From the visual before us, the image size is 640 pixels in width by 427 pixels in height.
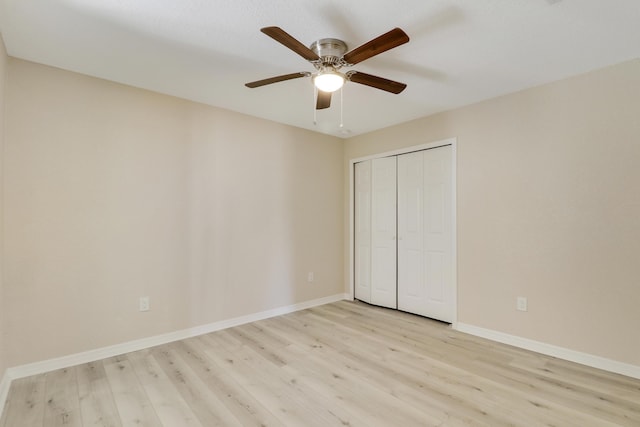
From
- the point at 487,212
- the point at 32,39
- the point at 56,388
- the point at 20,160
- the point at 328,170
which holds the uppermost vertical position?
the point at 32,39

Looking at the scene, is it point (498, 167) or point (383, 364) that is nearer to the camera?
point (383, 364)

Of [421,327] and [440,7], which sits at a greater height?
[440,7]

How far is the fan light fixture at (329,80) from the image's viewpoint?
2.01 meters

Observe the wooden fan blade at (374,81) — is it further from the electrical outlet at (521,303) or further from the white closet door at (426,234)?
the electrical outlet at (521,303)

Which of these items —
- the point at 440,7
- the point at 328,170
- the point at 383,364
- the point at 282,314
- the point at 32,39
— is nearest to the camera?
the point at 440,7

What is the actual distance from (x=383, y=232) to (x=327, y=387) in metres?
2.34

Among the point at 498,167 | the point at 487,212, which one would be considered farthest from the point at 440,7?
the point at 487,212

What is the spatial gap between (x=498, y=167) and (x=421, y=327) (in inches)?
72.4

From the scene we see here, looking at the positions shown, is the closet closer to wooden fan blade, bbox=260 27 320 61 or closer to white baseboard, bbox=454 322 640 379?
white baseboard, bbox=454 322 640 379

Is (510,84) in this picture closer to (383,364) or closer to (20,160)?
(383,364)

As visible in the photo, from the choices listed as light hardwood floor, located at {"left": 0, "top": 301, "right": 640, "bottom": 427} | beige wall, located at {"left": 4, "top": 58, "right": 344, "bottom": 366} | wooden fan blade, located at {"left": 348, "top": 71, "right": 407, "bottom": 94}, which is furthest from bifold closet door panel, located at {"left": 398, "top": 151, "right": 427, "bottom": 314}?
wooden fan blade, located at {"left": 348, "top": 71, "right": 407, "bottom": 94}

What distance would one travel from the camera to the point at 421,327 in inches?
133

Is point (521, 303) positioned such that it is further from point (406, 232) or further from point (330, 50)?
point (330, 50)

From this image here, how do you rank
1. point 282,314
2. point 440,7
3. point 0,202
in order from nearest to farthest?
point 440,7, point 0,202, point 282,314
